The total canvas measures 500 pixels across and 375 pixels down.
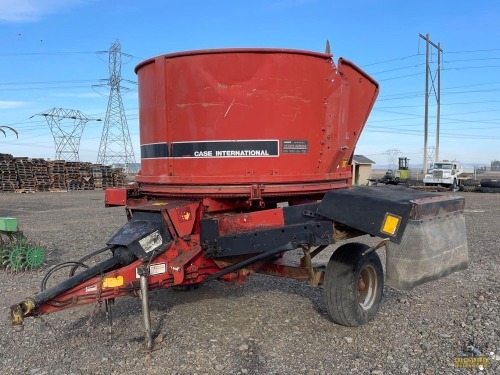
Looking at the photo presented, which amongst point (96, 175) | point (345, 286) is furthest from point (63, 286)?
A: point (96, 175)

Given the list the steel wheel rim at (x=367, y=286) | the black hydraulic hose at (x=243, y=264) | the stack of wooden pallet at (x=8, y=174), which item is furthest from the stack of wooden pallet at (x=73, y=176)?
the steel wheel rim at (x=367, y=286)

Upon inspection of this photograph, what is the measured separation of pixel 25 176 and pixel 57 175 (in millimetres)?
2429

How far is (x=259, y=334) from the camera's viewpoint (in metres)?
4.54

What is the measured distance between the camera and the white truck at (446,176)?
116 ft

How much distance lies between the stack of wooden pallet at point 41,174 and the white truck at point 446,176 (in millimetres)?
27664

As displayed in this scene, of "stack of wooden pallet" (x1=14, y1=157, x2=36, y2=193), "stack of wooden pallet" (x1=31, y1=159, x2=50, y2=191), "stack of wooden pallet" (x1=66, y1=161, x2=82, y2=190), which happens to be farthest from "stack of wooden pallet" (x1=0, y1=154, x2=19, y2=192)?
"stack of wooden pallet" (x1=66, y1=161, x2=82, y2=190)

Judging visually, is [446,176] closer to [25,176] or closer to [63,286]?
[25,176]

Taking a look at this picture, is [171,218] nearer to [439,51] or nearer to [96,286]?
[96,286]

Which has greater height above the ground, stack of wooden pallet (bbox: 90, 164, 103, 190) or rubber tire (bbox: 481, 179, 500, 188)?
stack of wooden pallet (bbox: 90, 164, 103, 190)

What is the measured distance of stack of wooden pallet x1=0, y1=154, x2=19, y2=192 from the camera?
95.6ft

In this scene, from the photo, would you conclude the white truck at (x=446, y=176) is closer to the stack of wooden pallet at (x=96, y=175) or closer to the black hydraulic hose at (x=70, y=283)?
the stack of wooden pallet at (x=96, y=175)

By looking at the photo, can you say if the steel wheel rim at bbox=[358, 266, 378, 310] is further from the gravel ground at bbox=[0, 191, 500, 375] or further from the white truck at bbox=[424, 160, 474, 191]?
the white truck at bbox=[424, 160, 474, 191]

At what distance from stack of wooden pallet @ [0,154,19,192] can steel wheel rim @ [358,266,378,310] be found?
2917cm

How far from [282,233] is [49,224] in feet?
35.1
